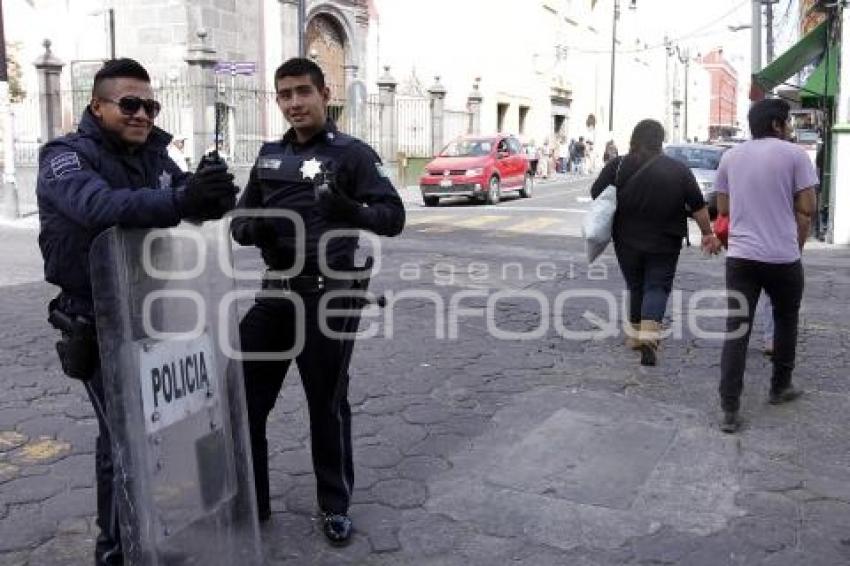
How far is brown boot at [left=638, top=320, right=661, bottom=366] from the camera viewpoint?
258 inches

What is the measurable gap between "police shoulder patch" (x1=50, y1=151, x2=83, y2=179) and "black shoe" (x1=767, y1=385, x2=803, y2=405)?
14.7 ft

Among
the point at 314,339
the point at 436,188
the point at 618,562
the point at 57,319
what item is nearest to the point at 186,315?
the point at 57,319

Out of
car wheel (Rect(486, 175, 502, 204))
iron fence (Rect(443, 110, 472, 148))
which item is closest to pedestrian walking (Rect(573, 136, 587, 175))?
iron fence (Rect(443, 110, 472, 148))

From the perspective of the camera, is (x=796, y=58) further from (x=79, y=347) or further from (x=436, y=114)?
(x=436, y=114)

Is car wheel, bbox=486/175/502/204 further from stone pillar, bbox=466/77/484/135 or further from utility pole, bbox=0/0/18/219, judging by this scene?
stone pillar, bbox=466/77/484/135

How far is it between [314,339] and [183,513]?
1.00m

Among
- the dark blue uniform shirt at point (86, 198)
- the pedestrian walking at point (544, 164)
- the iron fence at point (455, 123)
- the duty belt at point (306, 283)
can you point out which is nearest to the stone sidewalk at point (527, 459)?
the duty belt at point (306, 283)

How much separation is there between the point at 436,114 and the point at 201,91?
447 inches

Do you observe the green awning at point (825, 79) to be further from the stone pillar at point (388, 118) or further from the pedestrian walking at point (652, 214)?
the stone pillar at point (388, 118)

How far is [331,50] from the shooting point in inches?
1169

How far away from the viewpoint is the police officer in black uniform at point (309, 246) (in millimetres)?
3494

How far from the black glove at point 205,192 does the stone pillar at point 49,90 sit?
19933 millimetres

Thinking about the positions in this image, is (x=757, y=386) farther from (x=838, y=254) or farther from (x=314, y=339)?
(x=838, y=254)

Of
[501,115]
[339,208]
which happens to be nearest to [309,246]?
[339,208]
